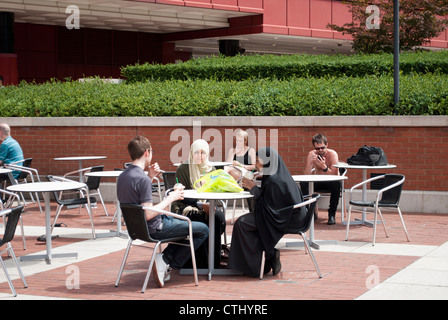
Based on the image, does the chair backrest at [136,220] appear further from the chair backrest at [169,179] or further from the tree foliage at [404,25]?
the tree foliage at [404,25]

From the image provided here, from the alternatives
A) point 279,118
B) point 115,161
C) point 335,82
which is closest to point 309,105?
point 279,118

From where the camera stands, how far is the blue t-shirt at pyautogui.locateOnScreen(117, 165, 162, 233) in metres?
6.96

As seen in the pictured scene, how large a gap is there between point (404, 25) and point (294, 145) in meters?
11.9

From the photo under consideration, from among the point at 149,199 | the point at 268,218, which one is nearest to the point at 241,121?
the point at 268,218

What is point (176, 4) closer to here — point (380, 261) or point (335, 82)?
point (335, 82)

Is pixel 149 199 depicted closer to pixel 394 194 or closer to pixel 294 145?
pixel 394 194

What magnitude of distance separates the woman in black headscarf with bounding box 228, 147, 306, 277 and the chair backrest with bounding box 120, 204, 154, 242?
1.12 m

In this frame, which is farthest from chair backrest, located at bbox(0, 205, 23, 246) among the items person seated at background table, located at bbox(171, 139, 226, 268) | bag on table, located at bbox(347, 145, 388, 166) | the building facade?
the building facade

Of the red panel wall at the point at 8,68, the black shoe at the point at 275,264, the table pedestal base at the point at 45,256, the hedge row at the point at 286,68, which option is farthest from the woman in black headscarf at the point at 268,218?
the red panel wall at the point at 8,68

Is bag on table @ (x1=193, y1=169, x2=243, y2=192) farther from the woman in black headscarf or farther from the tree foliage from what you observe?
the tree foliage

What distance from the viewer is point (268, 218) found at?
7.46 m

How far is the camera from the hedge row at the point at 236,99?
1291cm

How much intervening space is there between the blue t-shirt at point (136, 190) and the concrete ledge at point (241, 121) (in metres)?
6.45

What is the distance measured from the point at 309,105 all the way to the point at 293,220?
6050 mm
